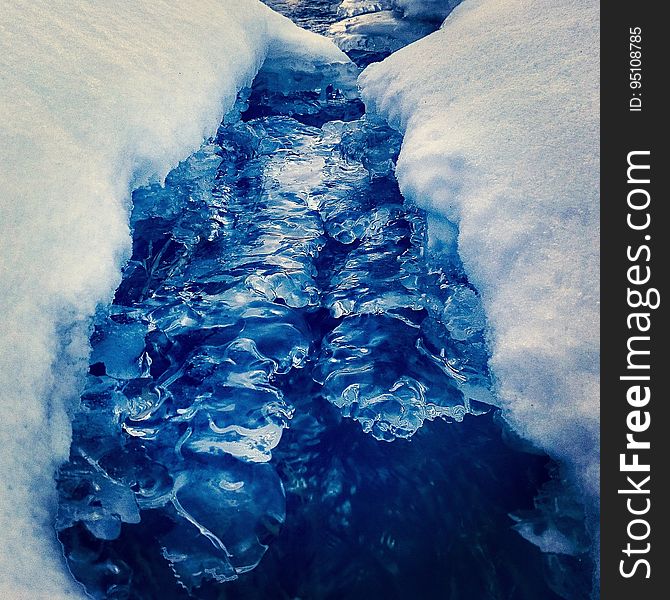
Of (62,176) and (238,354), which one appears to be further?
(238,354)

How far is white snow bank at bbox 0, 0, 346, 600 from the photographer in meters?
1.32

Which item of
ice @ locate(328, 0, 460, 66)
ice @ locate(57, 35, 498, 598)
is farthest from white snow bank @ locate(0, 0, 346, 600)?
ice @ locate(328, 0, 460, 66)

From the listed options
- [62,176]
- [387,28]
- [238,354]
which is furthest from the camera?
[387,28]

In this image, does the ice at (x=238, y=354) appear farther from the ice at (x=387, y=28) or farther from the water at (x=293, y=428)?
the ice at (x=387, y=28)

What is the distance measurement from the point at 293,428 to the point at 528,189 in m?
1.08

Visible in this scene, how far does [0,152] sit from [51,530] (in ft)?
3.60

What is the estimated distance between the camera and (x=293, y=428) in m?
1.78

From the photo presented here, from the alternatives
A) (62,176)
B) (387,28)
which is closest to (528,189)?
(62,176)

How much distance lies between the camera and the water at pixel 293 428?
1.47 metres

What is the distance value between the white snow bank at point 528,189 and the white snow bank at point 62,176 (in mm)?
1028

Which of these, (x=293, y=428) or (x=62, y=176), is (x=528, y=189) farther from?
(x=62, y=176)

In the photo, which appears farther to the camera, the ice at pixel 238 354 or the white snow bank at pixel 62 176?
the ice at pixel 238 354

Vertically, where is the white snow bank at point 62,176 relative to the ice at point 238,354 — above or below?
above

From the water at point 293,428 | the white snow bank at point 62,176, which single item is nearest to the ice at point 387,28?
the white snow bank at point 62,176
